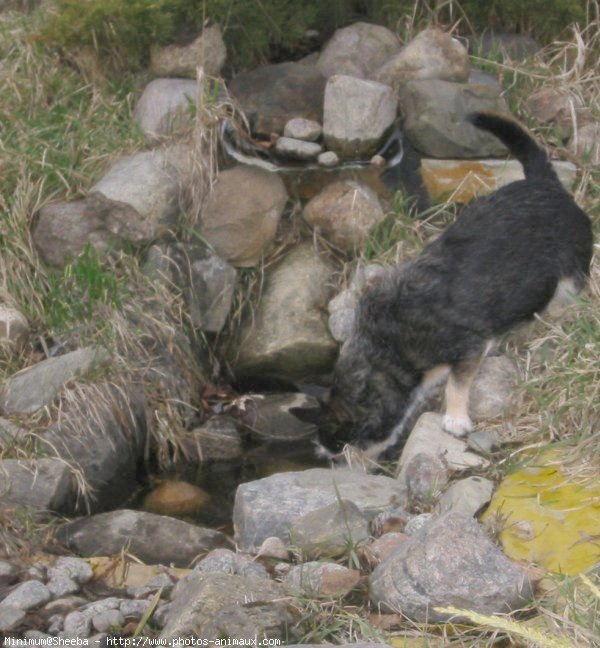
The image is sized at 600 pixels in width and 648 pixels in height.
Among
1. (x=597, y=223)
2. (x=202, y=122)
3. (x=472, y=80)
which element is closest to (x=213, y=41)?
(x=202, y=122)

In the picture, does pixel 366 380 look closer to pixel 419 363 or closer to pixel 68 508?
pixel 419 363

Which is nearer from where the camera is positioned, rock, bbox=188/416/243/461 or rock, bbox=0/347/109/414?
rock, bbox=0/347/109/414

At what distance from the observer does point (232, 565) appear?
11.6ft

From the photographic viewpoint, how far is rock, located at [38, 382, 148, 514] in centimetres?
444

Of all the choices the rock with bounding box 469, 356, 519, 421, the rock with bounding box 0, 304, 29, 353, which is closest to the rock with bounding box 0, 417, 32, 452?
the rock with bounding box 0, 304, 29, 353

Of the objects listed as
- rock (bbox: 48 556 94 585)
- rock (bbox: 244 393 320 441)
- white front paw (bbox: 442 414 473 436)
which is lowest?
rock (bbox: 244 393 320 441)

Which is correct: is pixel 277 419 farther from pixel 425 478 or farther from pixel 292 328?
pixel 425 478

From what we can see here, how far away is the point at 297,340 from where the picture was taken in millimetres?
5277

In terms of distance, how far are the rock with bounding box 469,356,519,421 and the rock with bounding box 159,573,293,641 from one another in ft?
5.06

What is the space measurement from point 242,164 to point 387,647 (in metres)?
3.49

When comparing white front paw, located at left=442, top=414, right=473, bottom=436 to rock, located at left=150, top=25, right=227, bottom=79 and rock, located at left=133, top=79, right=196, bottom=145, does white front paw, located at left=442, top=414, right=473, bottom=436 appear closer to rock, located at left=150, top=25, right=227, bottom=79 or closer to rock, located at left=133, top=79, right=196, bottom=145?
rock, located at left=133, top=79, right=196, bottom=145

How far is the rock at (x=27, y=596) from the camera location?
3.39 m

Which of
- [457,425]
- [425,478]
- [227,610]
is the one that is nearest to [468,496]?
[425,478]

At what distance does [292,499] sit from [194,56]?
2837 mm
